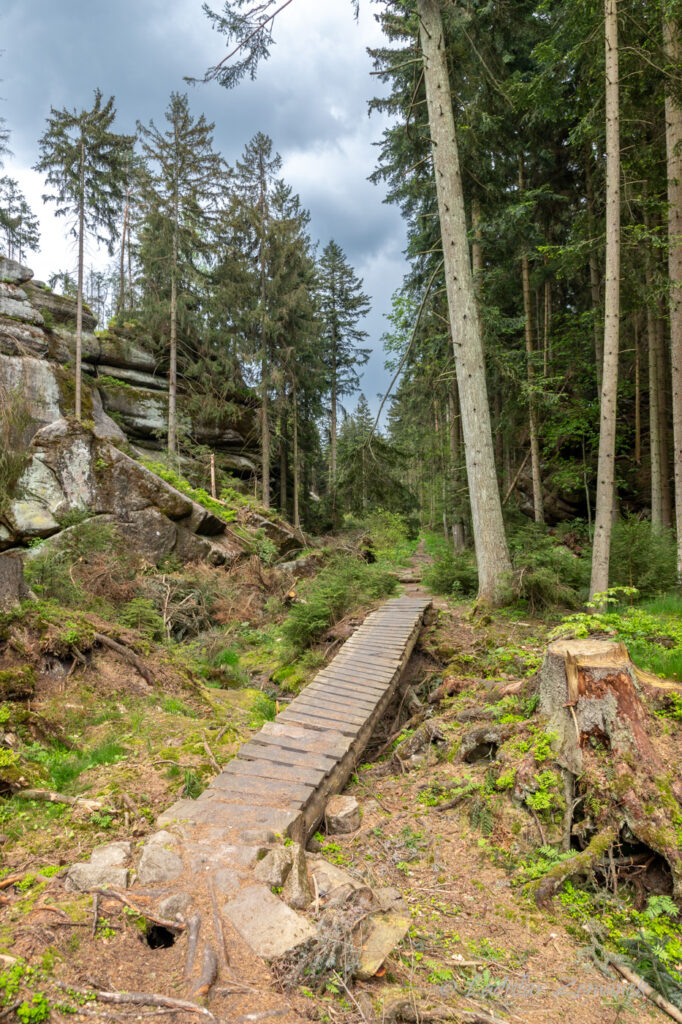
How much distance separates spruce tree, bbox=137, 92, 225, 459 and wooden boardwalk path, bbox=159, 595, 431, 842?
15473 mm

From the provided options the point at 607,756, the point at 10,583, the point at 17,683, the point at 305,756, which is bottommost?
the point at 305,756

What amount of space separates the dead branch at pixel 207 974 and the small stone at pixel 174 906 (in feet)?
0.81

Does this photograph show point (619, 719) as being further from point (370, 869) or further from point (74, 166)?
point (74, 166)

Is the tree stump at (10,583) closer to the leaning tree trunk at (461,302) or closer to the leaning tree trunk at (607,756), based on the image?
the leaning tree trunk at (607,756)

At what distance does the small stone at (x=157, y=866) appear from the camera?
94.3 inches

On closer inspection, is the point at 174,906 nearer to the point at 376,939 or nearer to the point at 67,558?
the point at 376,939

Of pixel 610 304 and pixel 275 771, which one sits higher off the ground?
pixel 610 304

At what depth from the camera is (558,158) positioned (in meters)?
15.0

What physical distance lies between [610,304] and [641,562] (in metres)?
4.56

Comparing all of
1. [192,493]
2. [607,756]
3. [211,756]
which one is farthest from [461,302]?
[192,493]

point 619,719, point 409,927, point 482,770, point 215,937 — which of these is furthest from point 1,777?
point 619,719

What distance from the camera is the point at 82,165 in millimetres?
19094

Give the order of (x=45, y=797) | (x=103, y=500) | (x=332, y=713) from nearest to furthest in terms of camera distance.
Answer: (x=45, y=797)
(x=332, y=713)
(x=103, y=500)

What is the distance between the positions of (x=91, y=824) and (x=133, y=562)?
309 inches
